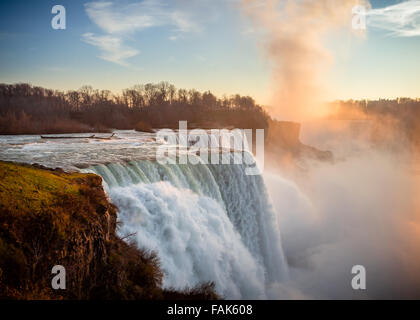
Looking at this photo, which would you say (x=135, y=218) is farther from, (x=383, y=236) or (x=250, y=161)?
(x=383, y=236)

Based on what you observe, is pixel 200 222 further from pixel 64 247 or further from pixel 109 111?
pixel 109 111

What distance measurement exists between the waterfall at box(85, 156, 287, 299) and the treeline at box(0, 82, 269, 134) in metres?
25.2

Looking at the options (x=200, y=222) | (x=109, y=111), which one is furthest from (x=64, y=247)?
(x=109, y=111)

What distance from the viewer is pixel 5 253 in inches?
155

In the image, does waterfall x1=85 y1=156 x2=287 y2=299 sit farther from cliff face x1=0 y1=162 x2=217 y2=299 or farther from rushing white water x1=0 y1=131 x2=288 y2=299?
cliff face x1=0 y1=162 x2=217 y2=299

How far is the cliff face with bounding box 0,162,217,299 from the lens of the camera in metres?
4.04

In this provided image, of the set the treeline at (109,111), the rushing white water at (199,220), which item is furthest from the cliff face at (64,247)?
the treeline at (109,111)

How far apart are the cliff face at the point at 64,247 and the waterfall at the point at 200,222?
1.41 metres

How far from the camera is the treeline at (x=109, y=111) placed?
3441 centimetres

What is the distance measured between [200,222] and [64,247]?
5.60 m

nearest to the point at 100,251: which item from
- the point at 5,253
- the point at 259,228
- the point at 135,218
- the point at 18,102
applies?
the point at 5,253

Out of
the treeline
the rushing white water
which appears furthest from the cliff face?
the treeline

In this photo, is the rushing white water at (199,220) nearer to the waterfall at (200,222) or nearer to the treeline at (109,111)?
the waterfall at (200,222)

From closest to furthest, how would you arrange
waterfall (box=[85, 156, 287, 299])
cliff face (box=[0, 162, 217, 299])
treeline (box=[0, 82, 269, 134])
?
cliff face (box=[0, 162, 217, 299])
waterfall (box=[85, 156, 287, 299])
treeline (box=[0, 82, 269, 134])
